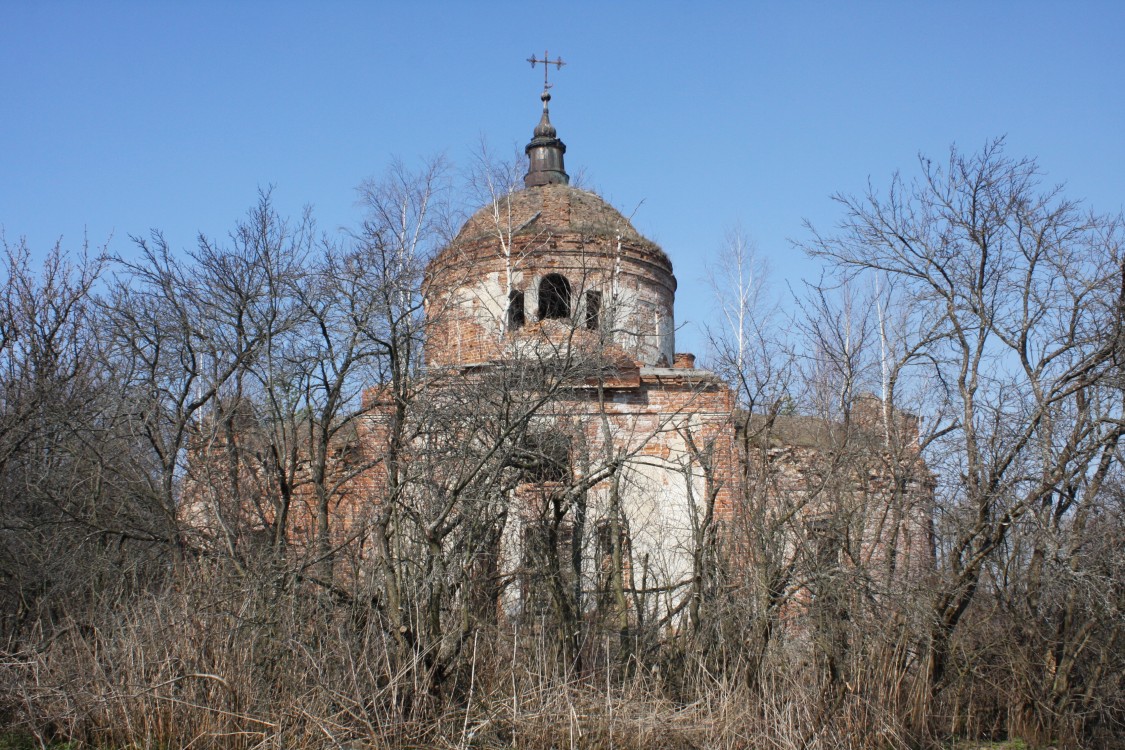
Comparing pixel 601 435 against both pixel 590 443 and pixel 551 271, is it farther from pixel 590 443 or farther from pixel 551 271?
pixel 551 271

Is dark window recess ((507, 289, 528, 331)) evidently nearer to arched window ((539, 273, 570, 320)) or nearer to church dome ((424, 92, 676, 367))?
church dome ((424, 92, 676, 367))

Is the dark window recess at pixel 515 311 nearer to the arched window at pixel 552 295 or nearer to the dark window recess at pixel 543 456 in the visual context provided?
the arched window at pixel 552 295

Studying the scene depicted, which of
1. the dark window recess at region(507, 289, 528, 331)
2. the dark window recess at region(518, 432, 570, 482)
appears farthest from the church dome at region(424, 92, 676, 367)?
the dark window recess at region(518, 432, 570, 482)

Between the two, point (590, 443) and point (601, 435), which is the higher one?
point (601, 435)

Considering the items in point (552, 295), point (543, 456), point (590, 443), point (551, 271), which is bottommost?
point (543, 456)

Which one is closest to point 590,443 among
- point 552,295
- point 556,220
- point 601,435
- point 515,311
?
point 601,435

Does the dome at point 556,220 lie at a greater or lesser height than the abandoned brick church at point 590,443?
greater

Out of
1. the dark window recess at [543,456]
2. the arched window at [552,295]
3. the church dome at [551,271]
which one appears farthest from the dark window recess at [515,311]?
the dark window recess at [543,456]

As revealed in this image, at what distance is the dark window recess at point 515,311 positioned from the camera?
14.6m

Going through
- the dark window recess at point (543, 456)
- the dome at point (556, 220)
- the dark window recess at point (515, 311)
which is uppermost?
the dome at point (556, 220)

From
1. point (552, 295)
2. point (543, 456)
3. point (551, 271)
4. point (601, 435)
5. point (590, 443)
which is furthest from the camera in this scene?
point (552, 295)

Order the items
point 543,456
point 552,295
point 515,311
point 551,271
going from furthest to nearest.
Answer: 1. point 552,295
2. point 515,311
3. point 551,271
4. point 543,456

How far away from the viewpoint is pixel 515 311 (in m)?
14.9

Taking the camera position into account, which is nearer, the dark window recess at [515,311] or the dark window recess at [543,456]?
the dark window recess at [543,456]
